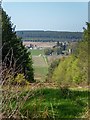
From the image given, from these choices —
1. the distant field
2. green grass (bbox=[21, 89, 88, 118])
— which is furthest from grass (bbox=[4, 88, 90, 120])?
the distant field

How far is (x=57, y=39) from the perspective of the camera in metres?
16.5

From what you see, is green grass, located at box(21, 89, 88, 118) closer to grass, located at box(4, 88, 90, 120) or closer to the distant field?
grass, located at box(4, 88, 90, 120)

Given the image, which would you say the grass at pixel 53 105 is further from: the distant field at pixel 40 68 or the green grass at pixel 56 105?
the distant field at pixel 40 68

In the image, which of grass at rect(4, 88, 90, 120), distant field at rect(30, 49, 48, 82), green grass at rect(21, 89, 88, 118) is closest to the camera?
grass at rect(4, 88, 90, 120)

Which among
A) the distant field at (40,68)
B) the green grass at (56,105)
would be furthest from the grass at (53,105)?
the distant field at (40,68)

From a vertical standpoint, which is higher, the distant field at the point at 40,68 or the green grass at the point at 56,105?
the distant field at the point at 40,68

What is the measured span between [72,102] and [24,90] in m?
2.41

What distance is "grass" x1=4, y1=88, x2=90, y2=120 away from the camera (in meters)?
6.87

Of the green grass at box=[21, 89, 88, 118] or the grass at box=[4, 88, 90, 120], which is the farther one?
the green grass at box=[21, 89, 88, 118]

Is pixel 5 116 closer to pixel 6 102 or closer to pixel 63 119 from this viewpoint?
pixel 6 102

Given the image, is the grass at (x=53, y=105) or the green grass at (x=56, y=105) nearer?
the grass at (x=53, y=105)

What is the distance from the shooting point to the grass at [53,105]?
6871mm

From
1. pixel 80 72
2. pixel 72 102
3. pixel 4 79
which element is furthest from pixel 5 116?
pixel 80 72

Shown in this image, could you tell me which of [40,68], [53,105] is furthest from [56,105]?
[40,68]
